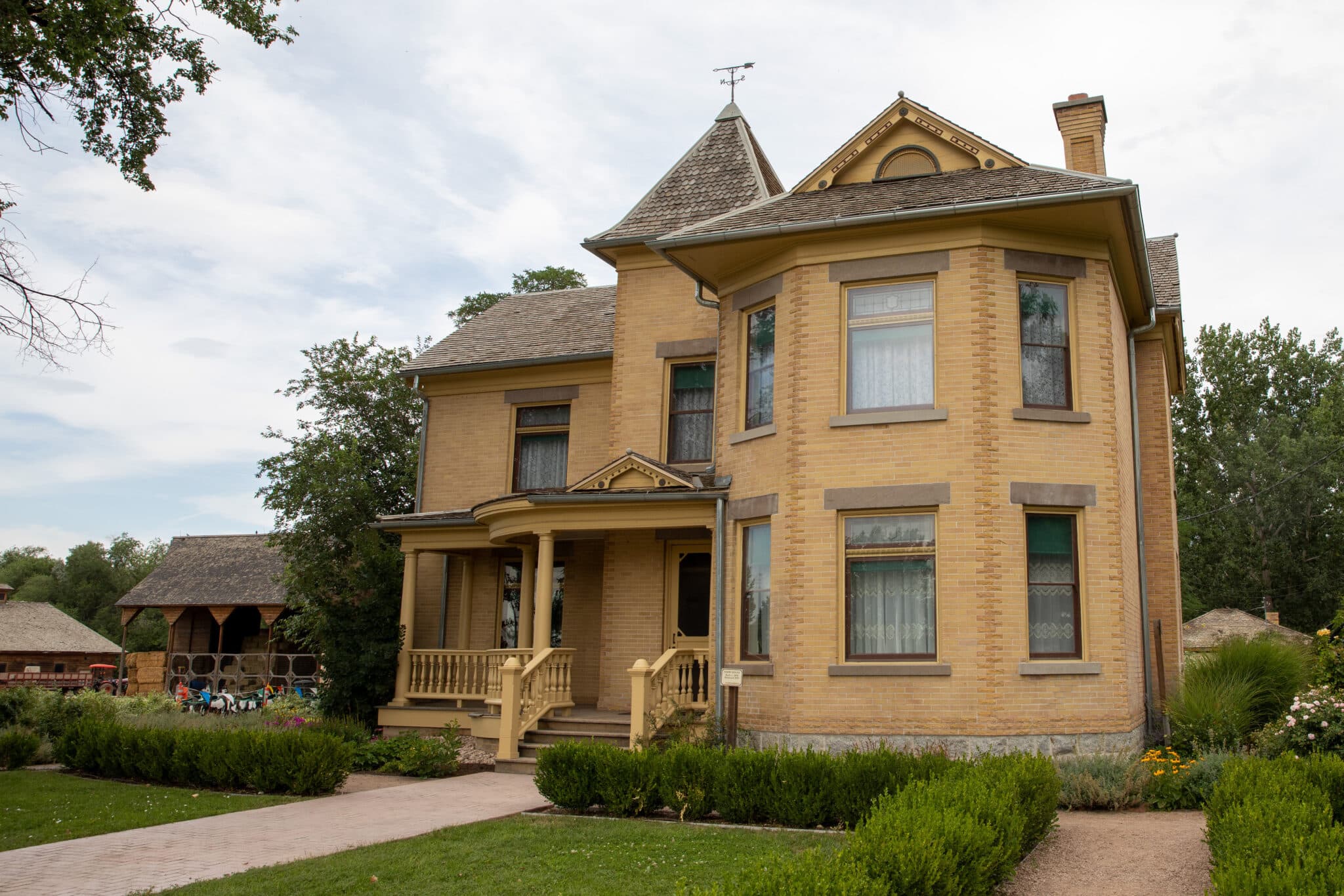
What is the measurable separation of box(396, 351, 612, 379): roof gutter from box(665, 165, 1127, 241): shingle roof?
462cm

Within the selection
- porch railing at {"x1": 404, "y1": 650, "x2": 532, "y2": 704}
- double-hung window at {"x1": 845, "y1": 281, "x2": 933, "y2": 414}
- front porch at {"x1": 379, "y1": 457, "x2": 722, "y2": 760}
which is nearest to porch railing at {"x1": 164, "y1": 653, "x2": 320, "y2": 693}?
front porch at {"x1": 379, "y1": 457, "x2": 722, "y2": 760}

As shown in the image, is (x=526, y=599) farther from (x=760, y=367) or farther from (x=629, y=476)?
(x=760, y=367)

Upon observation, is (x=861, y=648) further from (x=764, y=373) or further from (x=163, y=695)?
(x=163, y=695)

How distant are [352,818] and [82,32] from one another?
8.38 metres

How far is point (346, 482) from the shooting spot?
1062 inches

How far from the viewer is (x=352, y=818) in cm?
1111

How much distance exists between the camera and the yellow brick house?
13.1 metres

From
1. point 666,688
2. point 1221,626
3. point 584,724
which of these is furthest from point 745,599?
point 1221,626

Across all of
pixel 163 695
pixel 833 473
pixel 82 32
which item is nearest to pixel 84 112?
pixel 82 32

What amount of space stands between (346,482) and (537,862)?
65.3ft

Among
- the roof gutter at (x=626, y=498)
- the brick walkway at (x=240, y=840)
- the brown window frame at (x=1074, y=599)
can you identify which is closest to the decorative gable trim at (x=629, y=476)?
the roof gutter at (x=626, y=498)

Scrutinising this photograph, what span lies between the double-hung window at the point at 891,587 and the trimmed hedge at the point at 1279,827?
13.3 feet

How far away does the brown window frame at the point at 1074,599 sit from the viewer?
13070 millimetres

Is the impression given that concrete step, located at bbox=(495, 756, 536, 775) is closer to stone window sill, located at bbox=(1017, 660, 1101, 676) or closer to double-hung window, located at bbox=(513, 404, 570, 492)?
double-hung window, located at bbox=(513, 404, 570, 492)
